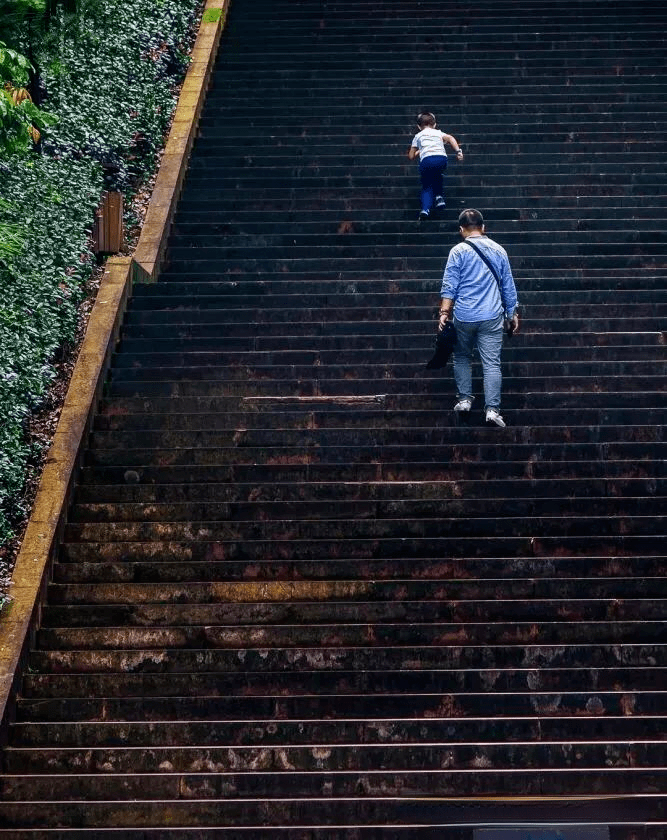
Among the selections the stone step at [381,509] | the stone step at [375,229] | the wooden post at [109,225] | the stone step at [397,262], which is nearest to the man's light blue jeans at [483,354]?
the stone step at [381,509]

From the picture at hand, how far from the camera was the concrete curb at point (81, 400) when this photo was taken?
857cm

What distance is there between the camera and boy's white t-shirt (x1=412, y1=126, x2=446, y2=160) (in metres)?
13.5

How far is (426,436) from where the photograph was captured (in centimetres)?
1027

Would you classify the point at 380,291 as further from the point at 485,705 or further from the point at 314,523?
the point at 485,705

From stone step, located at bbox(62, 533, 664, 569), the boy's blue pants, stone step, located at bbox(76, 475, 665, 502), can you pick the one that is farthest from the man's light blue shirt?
the boy's blue pants

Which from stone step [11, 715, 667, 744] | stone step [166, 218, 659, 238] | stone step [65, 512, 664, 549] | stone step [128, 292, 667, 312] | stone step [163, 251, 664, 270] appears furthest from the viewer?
stone step [166, 218, 659, 238]

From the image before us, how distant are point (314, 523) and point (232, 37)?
10.1 meters

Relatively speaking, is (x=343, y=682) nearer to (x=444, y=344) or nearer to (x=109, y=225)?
(x=444, y=344)

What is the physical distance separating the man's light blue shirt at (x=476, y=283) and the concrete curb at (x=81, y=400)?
2.78 meters

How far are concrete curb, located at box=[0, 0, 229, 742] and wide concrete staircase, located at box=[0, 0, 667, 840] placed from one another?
0.16 metres

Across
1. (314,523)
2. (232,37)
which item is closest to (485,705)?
(314,523)

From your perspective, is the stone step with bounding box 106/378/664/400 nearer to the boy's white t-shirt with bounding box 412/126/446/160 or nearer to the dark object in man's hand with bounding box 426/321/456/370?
the dark object in man's hand with bounding box 426/321/456/370

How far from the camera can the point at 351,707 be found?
812 cm

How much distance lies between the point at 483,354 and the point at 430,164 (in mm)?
3827
